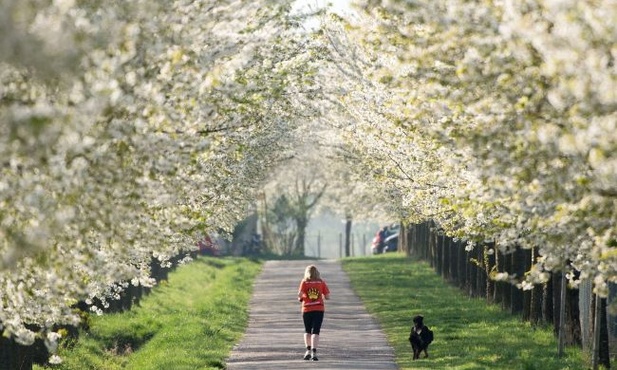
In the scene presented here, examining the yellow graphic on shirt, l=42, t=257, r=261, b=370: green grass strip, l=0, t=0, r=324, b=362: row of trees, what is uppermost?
l=0, t=0, r=324, b=362: row of trees

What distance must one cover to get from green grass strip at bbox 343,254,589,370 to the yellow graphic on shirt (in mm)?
2047

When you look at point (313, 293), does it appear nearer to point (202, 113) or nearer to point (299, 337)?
point (299, 337)

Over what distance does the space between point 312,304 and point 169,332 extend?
658 centimetres

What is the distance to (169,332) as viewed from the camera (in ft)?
97.8

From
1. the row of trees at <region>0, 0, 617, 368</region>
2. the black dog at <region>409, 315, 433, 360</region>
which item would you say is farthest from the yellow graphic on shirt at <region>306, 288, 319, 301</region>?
the row of trees at <region>0, 0, 617, 368</region>

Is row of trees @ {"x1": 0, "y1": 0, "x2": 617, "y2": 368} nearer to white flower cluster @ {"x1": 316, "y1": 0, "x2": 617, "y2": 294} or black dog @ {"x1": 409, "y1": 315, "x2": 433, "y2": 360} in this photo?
white flower cluster @ {"x1": 316, "y1": 0, "x2": 617, "y2": 294}

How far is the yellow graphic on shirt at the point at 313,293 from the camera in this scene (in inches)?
953

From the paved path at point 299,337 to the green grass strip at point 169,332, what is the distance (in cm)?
46

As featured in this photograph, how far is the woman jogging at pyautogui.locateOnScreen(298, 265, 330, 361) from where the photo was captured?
23.9 metres

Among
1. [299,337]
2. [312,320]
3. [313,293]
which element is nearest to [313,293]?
[313,293]

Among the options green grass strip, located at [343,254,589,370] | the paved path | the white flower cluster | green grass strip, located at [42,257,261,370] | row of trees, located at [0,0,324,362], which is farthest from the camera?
green grass strip, located at [42,257,261,370]

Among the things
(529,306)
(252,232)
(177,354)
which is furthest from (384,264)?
(177,354)

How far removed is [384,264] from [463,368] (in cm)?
4099

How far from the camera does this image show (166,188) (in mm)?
13352
